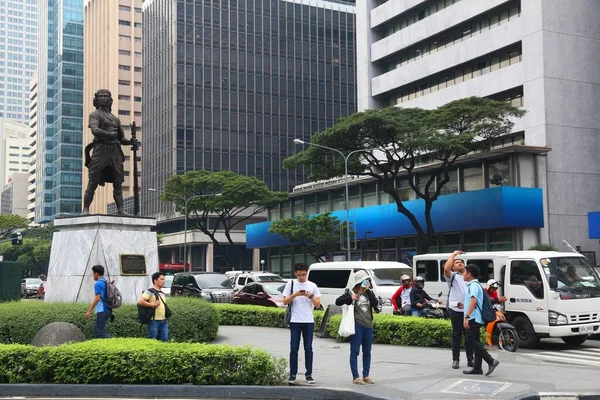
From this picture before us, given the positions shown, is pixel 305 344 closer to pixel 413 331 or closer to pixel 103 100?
pixel 413 331

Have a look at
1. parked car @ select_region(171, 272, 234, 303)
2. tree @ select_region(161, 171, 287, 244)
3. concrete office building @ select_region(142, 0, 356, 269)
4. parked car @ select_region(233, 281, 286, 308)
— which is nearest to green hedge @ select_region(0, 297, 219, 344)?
parked car @ select_region(233, 281, 286, 308)

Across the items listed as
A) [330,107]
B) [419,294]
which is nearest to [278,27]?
[330,107]

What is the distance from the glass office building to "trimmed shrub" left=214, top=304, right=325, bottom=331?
66.2 m

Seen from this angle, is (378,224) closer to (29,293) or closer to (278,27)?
(29,293)

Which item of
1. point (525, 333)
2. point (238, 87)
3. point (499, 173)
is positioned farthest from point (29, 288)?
point (238, 87)

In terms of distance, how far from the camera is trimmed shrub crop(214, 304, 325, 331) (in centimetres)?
2145

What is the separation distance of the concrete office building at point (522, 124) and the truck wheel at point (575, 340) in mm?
24243

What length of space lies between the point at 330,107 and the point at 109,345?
87.1 metres

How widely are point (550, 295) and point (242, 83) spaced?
78.5 metres

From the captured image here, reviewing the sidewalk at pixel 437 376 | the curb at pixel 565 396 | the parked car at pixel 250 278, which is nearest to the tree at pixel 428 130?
the parked car at pixel 250 278

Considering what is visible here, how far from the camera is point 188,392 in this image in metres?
10.1

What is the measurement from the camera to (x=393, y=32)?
57.9m

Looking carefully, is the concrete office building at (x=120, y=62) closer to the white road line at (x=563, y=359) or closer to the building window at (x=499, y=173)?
the building window at (x=499, y=173)

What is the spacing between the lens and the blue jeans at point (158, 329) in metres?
12.3
